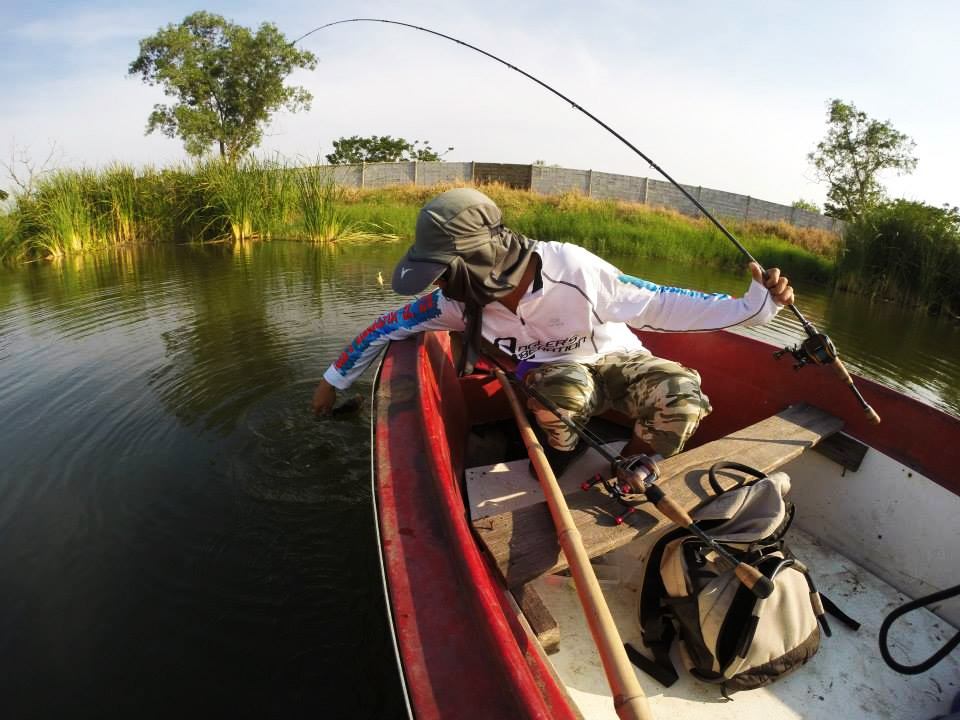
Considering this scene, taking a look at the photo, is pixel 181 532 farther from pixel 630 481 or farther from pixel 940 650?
pixel 940 650

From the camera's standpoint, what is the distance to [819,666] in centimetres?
172

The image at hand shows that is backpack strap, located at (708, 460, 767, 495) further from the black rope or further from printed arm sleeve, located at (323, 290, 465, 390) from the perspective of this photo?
printed arm sleeve, located at (323, 290, 465, 390)

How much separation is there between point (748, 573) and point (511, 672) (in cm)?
66

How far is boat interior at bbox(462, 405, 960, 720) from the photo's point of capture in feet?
5.15

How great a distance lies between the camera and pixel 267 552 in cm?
244

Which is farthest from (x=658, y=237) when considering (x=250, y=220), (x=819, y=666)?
(x=819, y=666)

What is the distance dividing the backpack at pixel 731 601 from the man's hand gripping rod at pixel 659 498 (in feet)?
0.25

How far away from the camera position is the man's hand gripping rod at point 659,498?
50.4 inches

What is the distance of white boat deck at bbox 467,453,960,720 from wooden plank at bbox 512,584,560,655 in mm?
328

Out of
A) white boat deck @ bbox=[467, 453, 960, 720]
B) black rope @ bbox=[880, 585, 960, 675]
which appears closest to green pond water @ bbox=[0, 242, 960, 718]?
white boat deck @ bbox=[467, 453, 960, 720]

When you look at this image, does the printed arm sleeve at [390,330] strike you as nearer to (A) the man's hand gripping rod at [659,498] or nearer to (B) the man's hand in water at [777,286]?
(A) the man's hand gripping rod at [659,498]

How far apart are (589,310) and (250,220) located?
11.3 metres

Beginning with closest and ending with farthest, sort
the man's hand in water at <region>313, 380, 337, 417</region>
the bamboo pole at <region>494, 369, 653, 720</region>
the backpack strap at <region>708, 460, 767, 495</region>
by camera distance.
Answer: the bamboo pole at <region>494, 369, 653, 720</region> → the backpack strap at <region>708, 460, 767, 495</region> → the man's hand in water at <region>313, 380, 337, 417</region>

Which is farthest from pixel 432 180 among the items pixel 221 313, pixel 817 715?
pixel 817 715
